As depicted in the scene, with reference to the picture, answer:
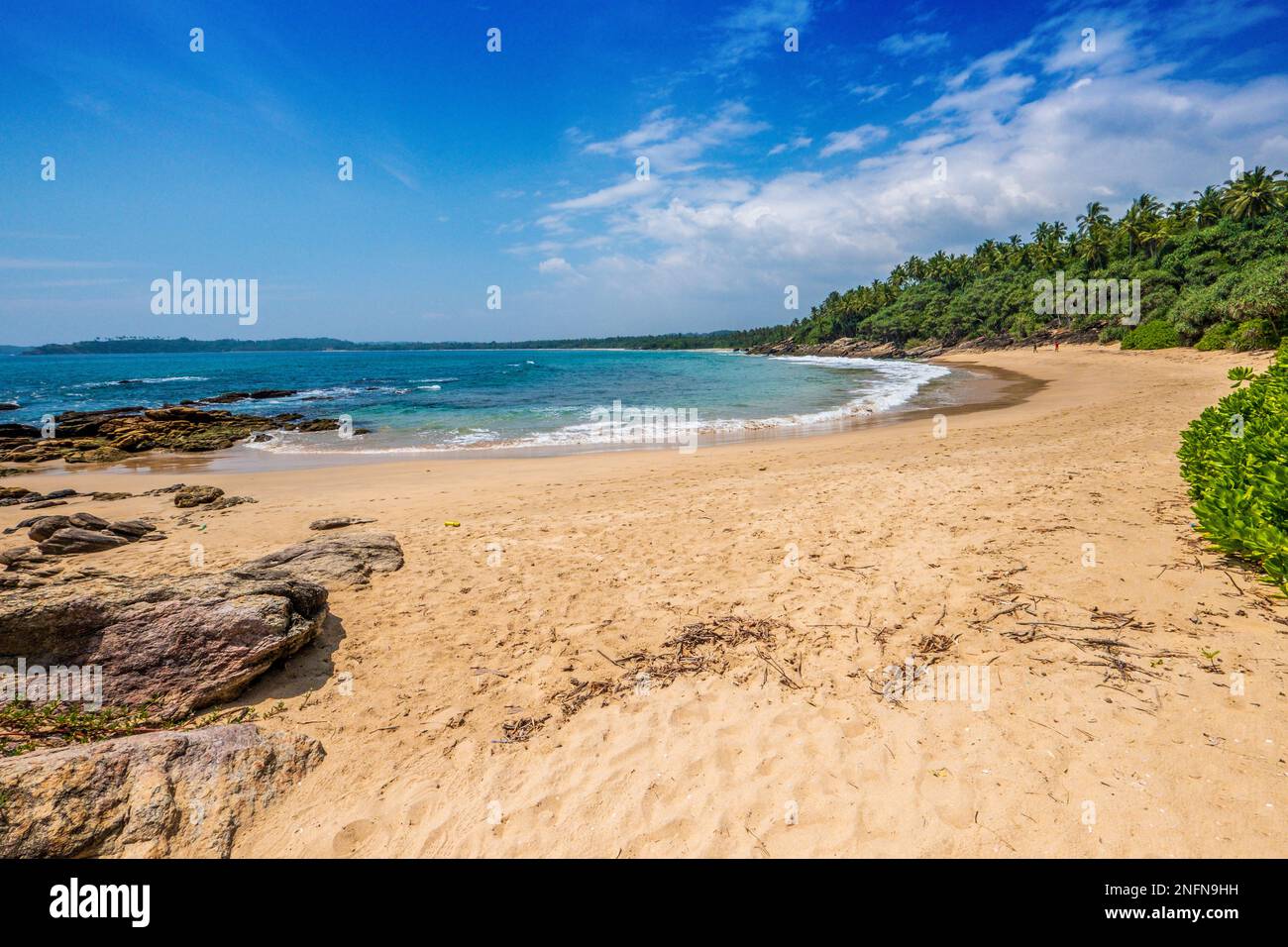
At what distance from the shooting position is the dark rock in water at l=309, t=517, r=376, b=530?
9531mm

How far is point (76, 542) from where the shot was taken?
8.32 m

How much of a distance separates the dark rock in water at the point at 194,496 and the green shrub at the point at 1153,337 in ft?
213

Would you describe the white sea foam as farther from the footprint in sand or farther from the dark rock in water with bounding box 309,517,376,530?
the footprint in sand

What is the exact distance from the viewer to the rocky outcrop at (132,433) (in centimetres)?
2074

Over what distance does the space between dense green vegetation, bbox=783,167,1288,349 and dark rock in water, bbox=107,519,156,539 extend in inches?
2177

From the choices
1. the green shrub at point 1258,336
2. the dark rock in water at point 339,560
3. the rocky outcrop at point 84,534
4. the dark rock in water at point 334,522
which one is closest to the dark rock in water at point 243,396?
the rocky outcrop at point 84,534

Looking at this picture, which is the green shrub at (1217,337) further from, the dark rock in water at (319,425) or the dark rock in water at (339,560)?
the dark rock in water at (319,425)

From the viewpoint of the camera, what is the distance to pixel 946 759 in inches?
137

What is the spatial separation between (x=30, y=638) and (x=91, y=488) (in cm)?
1511

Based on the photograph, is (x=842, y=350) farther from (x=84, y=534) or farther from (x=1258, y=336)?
(x=84, y=534)

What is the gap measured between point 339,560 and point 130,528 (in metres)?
5.24

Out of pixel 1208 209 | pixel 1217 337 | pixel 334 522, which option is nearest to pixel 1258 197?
pixel 1208 209
